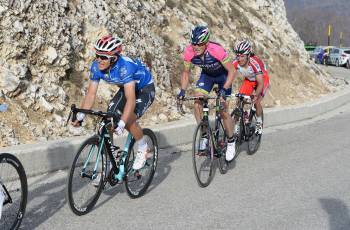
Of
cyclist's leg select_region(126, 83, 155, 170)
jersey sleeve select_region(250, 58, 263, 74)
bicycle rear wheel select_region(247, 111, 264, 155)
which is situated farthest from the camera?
bicycle rear wheel select_region(247, 111, 264, 155)

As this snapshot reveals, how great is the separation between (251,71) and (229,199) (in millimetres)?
3463

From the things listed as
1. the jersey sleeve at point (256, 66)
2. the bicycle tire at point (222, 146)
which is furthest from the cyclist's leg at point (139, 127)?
the jersey sleeve at point (256, 66)

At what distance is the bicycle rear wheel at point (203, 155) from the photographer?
7527 mm

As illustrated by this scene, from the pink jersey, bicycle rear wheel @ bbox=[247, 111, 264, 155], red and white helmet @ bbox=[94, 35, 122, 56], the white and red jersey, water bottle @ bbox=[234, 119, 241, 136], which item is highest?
red and white helmet @ bbox=[94, 35, 122, 56]

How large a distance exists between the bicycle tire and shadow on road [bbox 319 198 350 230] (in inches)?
69.6

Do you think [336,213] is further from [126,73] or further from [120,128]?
[126,73]

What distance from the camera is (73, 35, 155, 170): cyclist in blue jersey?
20.4ft

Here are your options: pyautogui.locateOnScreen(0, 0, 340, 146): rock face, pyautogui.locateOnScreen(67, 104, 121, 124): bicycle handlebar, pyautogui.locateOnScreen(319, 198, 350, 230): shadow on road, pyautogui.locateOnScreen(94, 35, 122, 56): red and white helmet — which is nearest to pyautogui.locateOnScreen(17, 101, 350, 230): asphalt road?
pyautogui.locateOnScreen(319, 198, 350, 230): shadow on road

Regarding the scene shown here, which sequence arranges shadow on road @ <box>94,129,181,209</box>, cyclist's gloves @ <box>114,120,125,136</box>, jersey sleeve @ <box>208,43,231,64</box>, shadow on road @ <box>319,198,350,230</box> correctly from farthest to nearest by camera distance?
jersey sleeve @ <box>208,43,231,64</box>, shadow on road @ <box>94,129,181,209</box>, cyclist's gloves @ <box>114,120,125,136</box>, shadow on road @ <box>319,198,350,230</box>

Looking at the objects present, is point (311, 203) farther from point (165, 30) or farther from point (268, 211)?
point (165, 30)

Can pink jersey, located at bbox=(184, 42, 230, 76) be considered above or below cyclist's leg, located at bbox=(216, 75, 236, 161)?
above

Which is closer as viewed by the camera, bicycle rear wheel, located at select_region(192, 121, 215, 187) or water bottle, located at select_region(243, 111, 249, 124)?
bicycle rear wheel, located at select_region(192, 121, 215, 187)

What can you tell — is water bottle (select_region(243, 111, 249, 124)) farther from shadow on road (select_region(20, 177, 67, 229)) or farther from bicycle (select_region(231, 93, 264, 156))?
shadow on road (select_region(20, 177, 67, 229))

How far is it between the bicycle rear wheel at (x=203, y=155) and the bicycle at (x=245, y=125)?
139 cm
